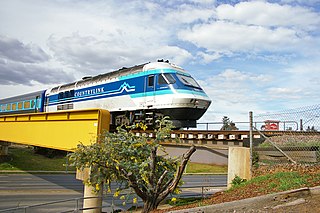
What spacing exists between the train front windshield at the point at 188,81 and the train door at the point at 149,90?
1.51 meters

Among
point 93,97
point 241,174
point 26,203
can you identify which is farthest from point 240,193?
point 26,203

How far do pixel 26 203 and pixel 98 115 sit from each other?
452 inches

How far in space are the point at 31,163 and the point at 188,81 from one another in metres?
31.4

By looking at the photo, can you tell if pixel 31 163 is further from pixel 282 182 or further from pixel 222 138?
pixel 282 182

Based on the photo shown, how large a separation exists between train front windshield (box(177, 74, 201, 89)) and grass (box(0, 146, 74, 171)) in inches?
1045

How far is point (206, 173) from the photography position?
3959 centimetres

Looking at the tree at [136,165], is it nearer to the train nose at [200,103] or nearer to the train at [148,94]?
the train at [148,94]

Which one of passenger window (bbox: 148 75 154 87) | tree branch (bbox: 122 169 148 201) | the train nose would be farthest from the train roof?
tree branch (bbox: 122 169 148 201)

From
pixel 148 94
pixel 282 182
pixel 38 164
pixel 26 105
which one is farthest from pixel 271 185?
pixel 38 164

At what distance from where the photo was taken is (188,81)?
16.3m

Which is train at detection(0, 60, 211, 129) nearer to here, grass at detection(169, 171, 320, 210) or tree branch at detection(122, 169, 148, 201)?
grass at detection(169, 171, 320, 210)

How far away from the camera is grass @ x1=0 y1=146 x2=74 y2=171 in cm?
3650

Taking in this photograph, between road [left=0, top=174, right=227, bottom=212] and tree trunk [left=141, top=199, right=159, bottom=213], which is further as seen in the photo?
road [left=0, top=174, right=227, bottom=212]

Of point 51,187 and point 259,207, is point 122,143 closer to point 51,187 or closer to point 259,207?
point 259,207
